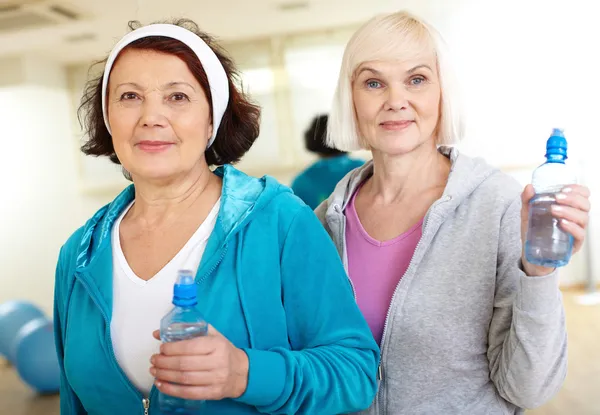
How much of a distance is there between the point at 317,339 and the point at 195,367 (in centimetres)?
28

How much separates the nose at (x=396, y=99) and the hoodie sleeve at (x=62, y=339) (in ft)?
2.65

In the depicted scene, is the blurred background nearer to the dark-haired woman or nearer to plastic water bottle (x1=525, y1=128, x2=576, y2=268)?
the dark-haired woman

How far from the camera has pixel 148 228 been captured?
1.30 metres

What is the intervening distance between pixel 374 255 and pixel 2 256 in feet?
9.95

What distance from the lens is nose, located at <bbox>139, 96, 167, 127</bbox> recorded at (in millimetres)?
1184

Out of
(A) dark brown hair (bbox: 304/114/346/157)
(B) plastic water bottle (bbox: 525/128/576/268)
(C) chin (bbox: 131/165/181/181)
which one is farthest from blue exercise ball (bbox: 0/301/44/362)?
(B) plastic water bottle (bbox: 525/128/576/268)

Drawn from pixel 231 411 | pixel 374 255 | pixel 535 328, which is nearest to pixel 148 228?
pixel 231 411

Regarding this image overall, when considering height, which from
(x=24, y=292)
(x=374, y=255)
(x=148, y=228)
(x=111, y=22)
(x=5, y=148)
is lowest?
(x=24, y=292)

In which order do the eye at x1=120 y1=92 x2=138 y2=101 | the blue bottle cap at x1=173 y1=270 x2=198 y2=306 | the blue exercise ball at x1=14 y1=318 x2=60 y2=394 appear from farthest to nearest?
the blue exercise ball at x1=14 y1=318 x2=60 y2=394
the eye at x1=120 y1=92 x2=138 y2=101
the blue bottle cap at x1=173 y1=270 x2=198 y2=306

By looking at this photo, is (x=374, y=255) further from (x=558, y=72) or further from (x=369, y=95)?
(x=558, y=72)

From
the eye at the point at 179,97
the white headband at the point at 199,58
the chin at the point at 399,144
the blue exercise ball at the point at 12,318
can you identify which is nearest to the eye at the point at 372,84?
the chin at the point at 399,144

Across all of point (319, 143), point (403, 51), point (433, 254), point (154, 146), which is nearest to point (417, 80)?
point (403, 51)

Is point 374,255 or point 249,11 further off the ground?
point 249,11

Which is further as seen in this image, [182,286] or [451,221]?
[451,221]
